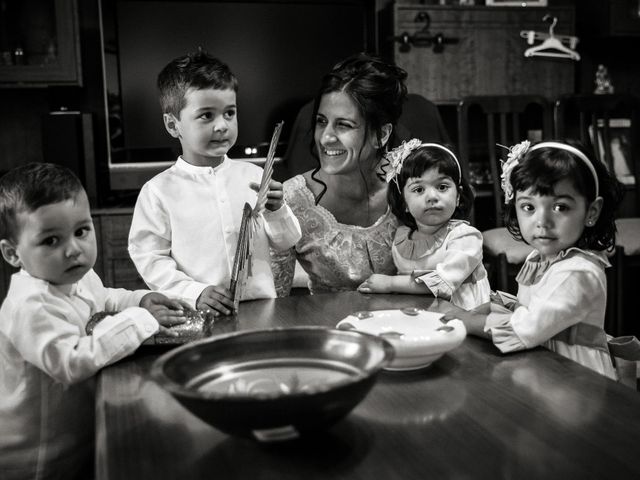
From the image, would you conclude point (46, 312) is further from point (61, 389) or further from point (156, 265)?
point (156, 265)

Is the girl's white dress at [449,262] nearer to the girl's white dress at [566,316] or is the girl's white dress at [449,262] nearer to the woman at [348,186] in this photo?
the woman at [348,186]

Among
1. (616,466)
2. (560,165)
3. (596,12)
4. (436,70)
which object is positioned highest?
(596,12)

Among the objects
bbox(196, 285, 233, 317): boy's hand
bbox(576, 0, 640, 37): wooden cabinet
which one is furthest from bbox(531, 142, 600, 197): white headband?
bbox(576, 0, 640, 37): wooden cabinet

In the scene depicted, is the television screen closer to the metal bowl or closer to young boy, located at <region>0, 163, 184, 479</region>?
young boy, located at <region>0, 163, 184, 479</region>

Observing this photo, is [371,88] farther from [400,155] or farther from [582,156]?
[582,156]

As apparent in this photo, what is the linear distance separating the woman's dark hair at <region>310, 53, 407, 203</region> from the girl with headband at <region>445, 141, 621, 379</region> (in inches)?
23.4

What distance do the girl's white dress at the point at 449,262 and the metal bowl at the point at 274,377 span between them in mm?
781

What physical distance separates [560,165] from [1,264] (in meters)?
2.97

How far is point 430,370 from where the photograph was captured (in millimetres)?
1092

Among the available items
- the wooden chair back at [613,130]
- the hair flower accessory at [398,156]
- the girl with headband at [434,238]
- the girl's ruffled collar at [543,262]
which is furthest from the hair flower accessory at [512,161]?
the wooden chair back at [613,130]

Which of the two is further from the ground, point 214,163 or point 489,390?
point 214,163

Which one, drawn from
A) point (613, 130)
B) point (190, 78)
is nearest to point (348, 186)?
point (190, 78)

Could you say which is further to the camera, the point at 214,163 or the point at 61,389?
the point at 214,163

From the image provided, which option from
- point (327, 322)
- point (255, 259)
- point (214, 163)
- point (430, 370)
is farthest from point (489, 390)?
point (214, 163)
